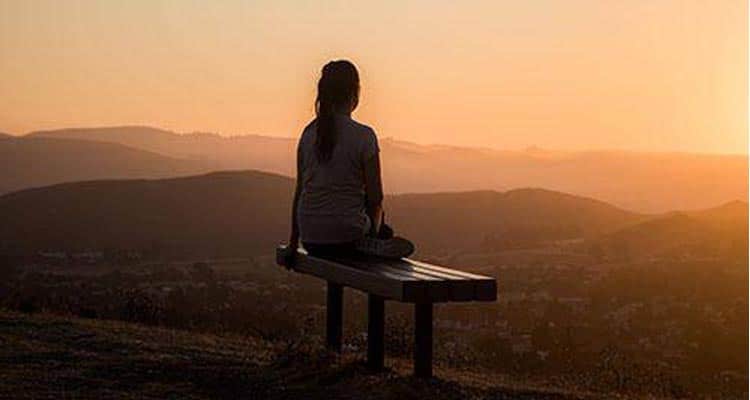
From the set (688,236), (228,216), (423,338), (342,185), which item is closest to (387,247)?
(342,185)

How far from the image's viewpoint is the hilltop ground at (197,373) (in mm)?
8242

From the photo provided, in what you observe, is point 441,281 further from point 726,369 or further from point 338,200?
point 726,369

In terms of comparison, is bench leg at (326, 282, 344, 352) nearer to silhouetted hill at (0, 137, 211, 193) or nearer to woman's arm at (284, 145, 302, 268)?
woman's arm at (284, 145, 302, 268)

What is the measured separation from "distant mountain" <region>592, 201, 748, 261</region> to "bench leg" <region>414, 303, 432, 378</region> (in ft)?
144

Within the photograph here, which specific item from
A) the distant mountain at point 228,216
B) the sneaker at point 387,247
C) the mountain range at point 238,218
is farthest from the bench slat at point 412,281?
the distant mountain at point 228,216

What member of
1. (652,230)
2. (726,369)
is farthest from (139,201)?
(726,369)

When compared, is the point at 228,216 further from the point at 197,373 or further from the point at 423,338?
the point at 423,338

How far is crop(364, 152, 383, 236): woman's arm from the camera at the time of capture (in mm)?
8734

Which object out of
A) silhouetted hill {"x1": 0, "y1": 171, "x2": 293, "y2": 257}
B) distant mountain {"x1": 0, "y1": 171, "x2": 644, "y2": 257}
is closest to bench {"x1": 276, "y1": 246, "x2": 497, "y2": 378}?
distant mountain {"x1": 0, "y1": 171, "x2": 644, "y2": 257}

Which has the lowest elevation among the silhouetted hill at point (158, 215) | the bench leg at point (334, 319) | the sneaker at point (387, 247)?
the silhouetted hill at point (158, 215)

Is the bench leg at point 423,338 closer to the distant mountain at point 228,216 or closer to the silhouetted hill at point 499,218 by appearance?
the silhouetted hill at point 499,218

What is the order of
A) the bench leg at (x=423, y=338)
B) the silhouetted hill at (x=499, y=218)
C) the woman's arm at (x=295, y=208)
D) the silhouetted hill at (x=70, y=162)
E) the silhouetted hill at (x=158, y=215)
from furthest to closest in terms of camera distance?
the silhouetted hill at (x=70, y=162)
the silhouetted hill at (x=158, y=215)
the silhouetted hill at (x=499, y=218)
the woman's arm at (x=295, y=208)
the bench leg at (x=423, y=338)

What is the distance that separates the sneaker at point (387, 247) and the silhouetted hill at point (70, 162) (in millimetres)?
151486

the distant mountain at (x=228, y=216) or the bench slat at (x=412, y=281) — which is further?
the distant mountain at (x=228, y=216)
